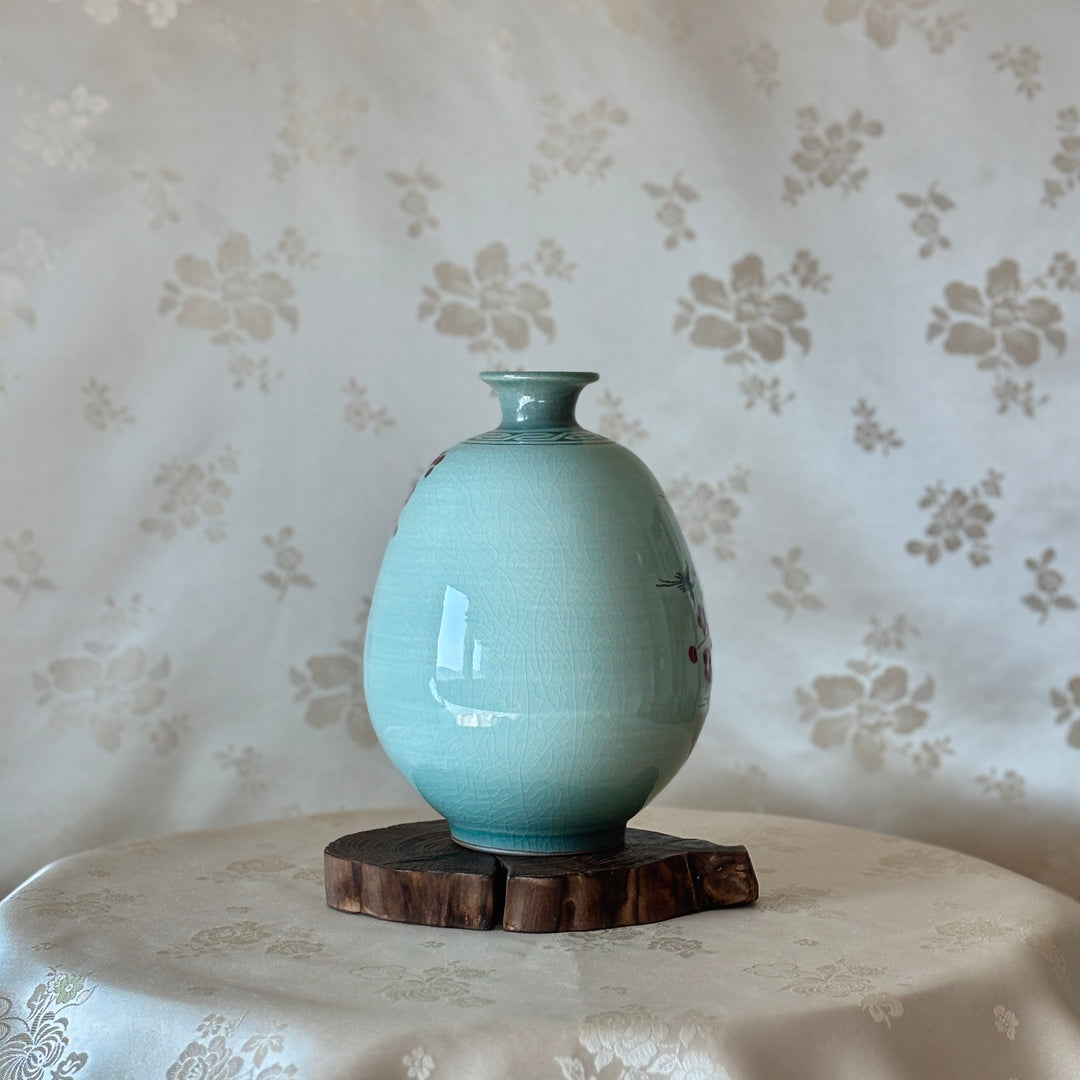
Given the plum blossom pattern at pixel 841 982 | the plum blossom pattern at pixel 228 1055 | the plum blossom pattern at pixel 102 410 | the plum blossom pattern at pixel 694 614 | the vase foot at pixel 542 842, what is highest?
the plum blossom pattern at pixel 102 410

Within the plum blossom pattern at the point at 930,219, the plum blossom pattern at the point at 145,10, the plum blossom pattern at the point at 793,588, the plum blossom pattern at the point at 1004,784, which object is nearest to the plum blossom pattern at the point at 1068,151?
the plum blossom pattern at the point at 930,219

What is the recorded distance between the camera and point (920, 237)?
65.2 inches

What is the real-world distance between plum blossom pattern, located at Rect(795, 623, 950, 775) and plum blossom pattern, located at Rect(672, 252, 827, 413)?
0.34m

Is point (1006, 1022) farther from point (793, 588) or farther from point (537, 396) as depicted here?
point (793, 588)

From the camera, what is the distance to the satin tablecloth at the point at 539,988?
0.70 meters

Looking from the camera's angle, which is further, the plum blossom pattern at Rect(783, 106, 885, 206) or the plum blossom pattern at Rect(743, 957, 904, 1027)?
the plum blossom pattern at Rect(783, 106, 885, 206)

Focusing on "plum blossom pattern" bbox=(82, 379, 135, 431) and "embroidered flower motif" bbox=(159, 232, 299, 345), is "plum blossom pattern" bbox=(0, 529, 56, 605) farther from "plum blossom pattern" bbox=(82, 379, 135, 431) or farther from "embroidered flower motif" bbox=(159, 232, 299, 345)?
"embroidered flower motif" bbox=(159, 232, 299, 345)

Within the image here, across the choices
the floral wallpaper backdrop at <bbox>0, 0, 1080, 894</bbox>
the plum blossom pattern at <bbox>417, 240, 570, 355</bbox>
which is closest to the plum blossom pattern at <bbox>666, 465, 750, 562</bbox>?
the floral wallpaper backdrop at <bbox>0, 0, 1080, 894</bbox>

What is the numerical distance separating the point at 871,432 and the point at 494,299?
489 millimetres

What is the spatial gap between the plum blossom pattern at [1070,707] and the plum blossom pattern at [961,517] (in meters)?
0.18

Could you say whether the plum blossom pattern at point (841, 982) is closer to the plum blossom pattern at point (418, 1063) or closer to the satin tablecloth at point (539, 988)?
the satin tablecloth at point (539, 988)

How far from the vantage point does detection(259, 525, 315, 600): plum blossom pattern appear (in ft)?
5.49

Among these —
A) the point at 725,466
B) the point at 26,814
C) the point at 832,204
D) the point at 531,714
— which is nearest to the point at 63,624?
the point at 26,814

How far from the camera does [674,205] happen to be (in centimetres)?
167
